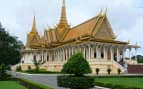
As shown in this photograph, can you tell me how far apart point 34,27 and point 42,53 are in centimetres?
1503

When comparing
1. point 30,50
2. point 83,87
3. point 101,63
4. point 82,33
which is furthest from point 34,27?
point 83,87

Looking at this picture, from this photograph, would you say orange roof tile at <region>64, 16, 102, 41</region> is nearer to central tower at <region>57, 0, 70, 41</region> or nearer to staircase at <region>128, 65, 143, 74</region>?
central tower at <region>57, 0, 70, 41</region>

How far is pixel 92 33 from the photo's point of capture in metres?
55.3

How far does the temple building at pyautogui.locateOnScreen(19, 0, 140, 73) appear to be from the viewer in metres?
54.0

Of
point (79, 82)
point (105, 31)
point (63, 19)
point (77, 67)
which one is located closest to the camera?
point (79, 82)

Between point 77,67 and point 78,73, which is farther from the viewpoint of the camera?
point 78,73

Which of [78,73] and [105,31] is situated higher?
[105,31]

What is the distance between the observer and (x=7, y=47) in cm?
4697

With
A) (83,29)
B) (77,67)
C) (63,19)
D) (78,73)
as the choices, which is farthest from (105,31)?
(77,67)

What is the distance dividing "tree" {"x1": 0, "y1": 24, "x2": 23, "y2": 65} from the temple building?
10951 mm

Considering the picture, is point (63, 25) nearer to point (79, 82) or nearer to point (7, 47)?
point (7, 47)

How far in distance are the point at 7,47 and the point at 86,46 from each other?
48.5 feet

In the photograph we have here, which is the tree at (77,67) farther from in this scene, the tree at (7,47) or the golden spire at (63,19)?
the golden spire at (63,19)

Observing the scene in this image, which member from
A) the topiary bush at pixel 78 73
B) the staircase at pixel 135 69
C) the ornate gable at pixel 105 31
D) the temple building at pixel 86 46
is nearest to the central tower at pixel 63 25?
the temple building at pixel 86 46
